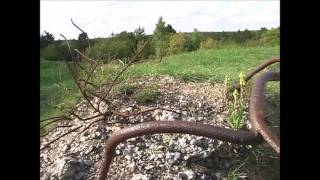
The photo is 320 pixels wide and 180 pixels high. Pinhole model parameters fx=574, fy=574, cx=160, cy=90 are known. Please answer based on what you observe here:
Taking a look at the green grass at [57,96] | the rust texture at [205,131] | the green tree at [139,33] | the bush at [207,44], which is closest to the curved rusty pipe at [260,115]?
the rust texture at [205,131]

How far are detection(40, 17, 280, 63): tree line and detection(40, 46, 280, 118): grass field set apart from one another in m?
0.12

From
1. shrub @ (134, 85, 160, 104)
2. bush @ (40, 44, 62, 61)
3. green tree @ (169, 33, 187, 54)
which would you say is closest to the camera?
shrub @ (134, 85, 160, 104)

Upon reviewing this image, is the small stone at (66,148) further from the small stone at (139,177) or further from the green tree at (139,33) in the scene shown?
the green tree at (139,33)

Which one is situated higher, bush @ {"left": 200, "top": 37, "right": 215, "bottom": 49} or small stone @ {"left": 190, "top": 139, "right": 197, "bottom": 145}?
bush @ {"left": 200, "top": 37, "right": 215, "bottom": 49}

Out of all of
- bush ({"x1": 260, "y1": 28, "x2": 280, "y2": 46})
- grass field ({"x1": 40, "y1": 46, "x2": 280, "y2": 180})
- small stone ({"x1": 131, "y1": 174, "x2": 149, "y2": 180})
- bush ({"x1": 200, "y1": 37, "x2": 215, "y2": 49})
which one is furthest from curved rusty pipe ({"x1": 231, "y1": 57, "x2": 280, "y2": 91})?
bush ({"x1": 260, "y1": 28, "x2": 280, "y2": 46})

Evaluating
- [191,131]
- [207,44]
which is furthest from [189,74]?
[191,131]

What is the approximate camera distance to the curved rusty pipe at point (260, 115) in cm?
116

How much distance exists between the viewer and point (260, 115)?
1229mm

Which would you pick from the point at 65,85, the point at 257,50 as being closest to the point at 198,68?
the point at 65,85

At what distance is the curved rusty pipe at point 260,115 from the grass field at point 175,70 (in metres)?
1.74

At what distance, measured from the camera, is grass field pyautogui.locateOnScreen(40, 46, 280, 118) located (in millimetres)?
3309

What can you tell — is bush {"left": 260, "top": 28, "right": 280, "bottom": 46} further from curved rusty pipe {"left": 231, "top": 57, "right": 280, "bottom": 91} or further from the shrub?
the shrub

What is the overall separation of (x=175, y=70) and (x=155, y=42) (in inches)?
41.4

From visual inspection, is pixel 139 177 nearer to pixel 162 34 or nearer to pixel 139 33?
pixel 139 33
